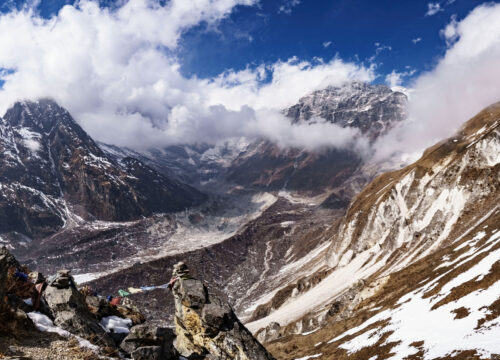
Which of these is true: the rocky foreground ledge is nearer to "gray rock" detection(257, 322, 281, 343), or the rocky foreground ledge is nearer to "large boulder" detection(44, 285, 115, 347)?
"large boulder" detection(44, 285, 115, 347)

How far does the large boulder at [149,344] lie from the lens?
1838cm

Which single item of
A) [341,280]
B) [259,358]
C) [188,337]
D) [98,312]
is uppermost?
[98,312]

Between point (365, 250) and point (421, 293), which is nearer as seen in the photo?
point (421, 293)

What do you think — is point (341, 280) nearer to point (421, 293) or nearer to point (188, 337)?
point (421, 293)

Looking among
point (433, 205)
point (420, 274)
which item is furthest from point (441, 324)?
point (433, 205)

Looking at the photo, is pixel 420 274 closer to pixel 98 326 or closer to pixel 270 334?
Answer: pixel 270 334

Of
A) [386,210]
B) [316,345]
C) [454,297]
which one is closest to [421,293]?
[454,297]

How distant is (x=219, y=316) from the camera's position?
23594mm

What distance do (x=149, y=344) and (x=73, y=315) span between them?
4394 mm

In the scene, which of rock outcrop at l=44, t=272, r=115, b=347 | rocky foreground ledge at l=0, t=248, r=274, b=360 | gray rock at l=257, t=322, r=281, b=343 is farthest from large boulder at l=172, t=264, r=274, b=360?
gray rock at l=257, t=322, r=281, b=343

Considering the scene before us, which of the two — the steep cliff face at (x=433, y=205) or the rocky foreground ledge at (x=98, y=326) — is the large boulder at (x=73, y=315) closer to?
the rocky foreground ledge at (x=98, y=326)

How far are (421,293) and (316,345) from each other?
1979 centimetres

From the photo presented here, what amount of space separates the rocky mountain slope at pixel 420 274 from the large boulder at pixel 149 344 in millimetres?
17335

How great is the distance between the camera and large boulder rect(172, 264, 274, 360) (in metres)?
23.0
